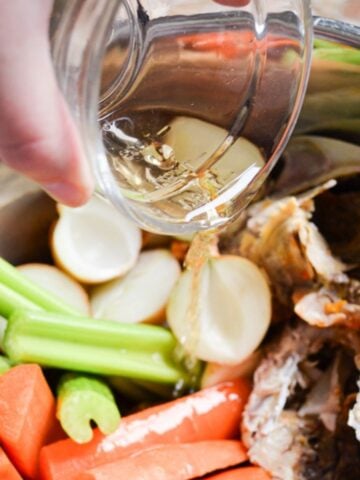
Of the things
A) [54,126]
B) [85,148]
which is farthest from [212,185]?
[54,126]

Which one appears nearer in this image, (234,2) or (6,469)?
(234,2)

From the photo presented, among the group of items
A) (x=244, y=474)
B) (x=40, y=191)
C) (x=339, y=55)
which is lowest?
(x=244, y=474)

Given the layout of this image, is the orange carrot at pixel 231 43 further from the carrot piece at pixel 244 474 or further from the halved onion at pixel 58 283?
the carrot piece at pixel 244 474

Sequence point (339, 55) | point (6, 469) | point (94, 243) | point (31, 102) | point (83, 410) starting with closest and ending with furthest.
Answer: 1. point (31, 102)
2. point (6, 469)
3. point (83, 410)
4. point (339, 55)
5. point (94, 243)

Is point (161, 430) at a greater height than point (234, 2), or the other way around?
point (234, 2)

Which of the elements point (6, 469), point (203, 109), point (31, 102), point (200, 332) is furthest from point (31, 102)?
point (200, 332)

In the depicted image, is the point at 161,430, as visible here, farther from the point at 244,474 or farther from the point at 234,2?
the point at 234,2

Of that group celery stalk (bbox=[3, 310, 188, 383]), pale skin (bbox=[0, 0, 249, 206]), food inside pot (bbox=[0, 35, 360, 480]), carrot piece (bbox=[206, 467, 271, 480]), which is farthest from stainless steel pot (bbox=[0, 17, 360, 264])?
pale skin (bbox=[0, 0, 249, 206])
